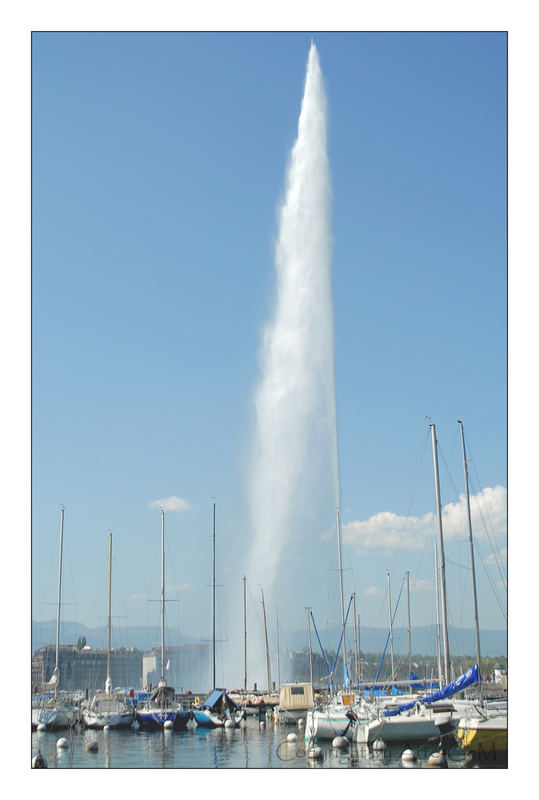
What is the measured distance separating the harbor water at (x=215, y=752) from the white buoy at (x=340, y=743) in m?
0.24

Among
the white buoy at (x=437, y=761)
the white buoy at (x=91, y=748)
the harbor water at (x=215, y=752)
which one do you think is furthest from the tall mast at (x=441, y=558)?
the white buoy at (x=91, y=748)

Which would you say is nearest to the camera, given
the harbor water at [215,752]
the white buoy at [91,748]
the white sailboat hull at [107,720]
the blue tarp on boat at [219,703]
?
the harbor water at [215,752]

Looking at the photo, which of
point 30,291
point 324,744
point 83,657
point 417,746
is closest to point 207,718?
point 324,744

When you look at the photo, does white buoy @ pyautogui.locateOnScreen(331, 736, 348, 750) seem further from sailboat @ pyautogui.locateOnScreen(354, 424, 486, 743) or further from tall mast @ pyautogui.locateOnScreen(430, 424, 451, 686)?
tall mast @ pyautogui.locateOnScreen(430, 424, 451, 686)

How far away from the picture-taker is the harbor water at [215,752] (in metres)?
29.8

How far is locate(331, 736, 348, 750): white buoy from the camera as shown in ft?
111

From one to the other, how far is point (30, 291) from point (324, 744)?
2500 cm

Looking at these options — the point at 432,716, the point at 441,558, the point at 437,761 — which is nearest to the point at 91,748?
the point at 432,716

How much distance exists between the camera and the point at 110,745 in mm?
39938

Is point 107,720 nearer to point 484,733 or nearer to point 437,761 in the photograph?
point 437,761

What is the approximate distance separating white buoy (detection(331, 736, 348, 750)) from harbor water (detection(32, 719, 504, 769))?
24cm

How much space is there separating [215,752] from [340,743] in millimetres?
5923

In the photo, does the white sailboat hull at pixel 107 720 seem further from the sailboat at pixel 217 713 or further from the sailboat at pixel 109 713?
the sailboat at pixel 217 713
